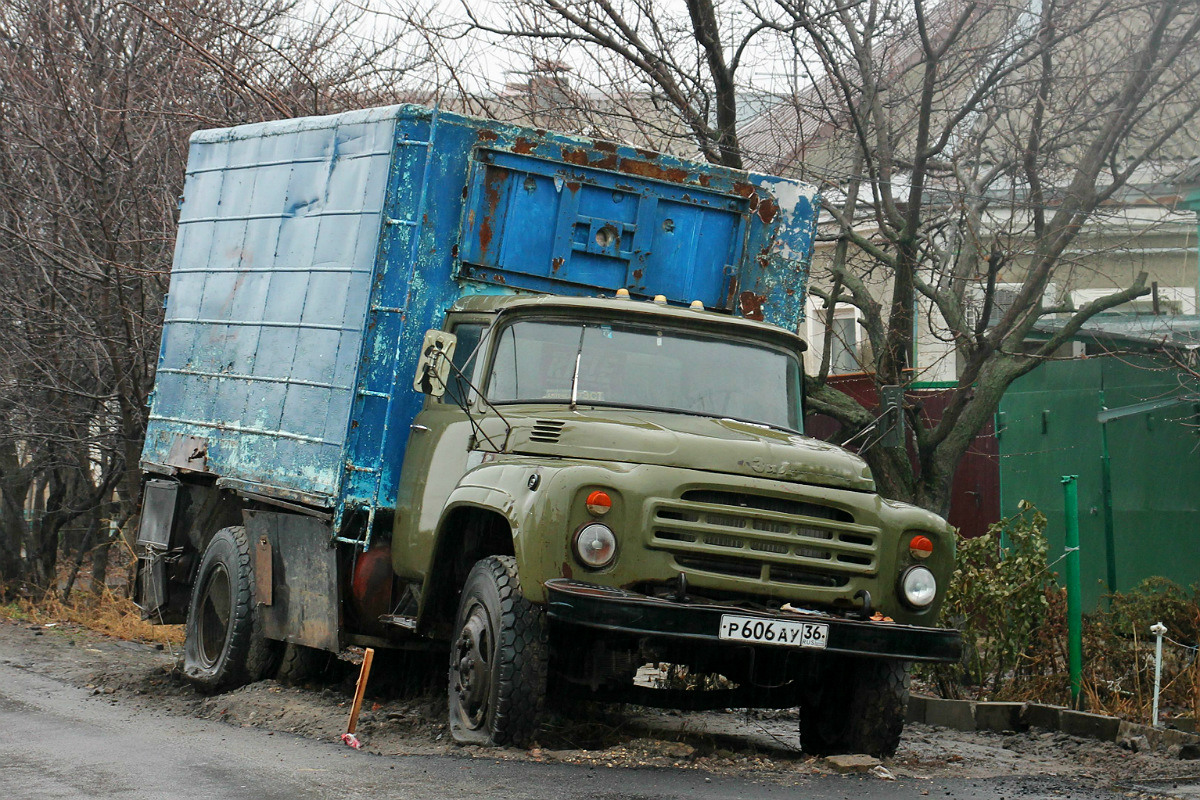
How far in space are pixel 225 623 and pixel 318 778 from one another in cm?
405

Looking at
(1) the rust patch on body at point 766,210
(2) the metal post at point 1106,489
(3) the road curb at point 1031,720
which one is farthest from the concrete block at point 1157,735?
(2) the metal post at point 1106,489

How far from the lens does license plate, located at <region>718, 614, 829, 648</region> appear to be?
19.9 ft

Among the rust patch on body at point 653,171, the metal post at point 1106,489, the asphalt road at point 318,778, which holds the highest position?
the rust patch on body at point 653,171

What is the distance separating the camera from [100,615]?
14523 millimetres

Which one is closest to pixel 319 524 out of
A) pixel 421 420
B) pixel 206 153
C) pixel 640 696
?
pixel 421 420

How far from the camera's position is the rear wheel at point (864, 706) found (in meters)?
6.98

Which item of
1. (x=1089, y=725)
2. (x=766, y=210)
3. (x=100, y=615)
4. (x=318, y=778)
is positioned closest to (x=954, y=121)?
(x=766, y=210)

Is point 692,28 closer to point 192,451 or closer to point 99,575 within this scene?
point 192,451

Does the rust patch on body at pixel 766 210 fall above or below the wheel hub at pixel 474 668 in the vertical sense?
above

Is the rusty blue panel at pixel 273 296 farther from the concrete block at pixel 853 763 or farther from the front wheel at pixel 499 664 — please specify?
the concrete block at pixel 853 763

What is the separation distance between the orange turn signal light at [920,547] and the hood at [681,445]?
315 millimetres

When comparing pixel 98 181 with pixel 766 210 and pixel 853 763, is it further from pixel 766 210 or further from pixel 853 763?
pixel 853 763

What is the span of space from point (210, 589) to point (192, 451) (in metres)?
1.00

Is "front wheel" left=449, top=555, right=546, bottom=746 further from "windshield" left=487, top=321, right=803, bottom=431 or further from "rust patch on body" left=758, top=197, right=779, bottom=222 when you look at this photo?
"rust patch on body" left=758, top=197, right=779, bottom=222
